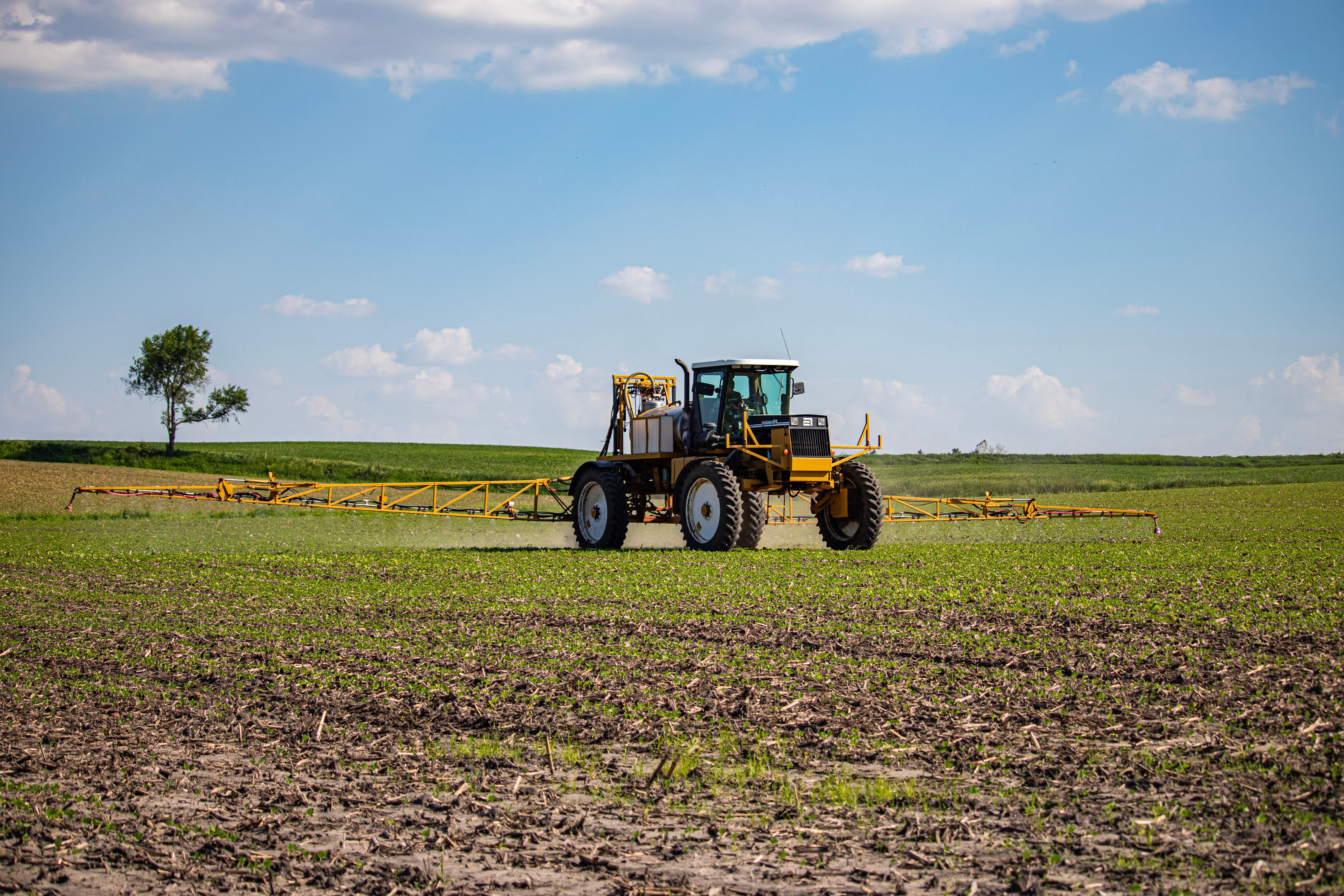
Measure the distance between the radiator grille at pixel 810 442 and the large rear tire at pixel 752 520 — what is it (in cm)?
107

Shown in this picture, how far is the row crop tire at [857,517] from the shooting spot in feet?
58.4

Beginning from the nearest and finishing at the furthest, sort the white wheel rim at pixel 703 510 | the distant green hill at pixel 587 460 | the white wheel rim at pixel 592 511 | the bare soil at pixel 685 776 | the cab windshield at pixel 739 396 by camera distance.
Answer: the bare soil at pixel 685 776 < the white wheel rim at pixel 703 510 < the cab windshield at pixel 739 396 < the white wheel rim at pixel 592 511 < the distant green hill at pixel 587 460

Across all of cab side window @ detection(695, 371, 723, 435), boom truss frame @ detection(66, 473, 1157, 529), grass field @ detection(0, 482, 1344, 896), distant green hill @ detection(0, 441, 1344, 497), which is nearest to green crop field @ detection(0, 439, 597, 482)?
distant green hill @ detection(0, 441, 1344, 497)

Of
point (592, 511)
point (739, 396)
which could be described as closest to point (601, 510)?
point (592, 511)

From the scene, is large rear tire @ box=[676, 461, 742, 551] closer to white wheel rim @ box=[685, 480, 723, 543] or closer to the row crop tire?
white wheel rim @ box=[685, 480, 723, 543]

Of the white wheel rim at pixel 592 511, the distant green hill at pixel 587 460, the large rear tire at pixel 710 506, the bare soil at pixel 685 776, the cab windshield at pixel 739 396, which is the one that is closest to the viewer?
the bare soil at pixel 685 776

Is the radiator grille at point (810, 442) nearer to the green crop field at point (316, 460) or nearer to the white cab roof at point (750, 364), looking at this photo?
the white cab roof at point (750, 364)

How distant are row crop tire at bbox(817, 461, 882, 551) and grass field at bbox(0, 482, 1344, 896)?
458 centimetres

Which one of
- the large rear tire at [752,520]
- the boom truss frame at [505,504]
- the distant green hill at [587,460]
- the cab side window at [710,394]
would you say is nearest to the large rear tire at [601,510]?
the boom truss frame at [505,504]

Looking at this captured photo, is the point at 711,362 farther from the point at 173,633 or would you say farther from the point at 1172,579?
the point at 173,633

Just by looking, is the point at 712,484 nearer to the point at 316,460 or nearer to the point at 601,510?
the point at 601,510

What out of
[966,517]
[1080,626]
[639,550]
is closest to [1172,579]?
[1080,626]

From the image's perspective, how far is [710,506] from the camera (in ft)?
56.6

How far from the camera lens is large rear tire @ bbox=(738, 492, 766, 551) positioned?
17844 millimetres
